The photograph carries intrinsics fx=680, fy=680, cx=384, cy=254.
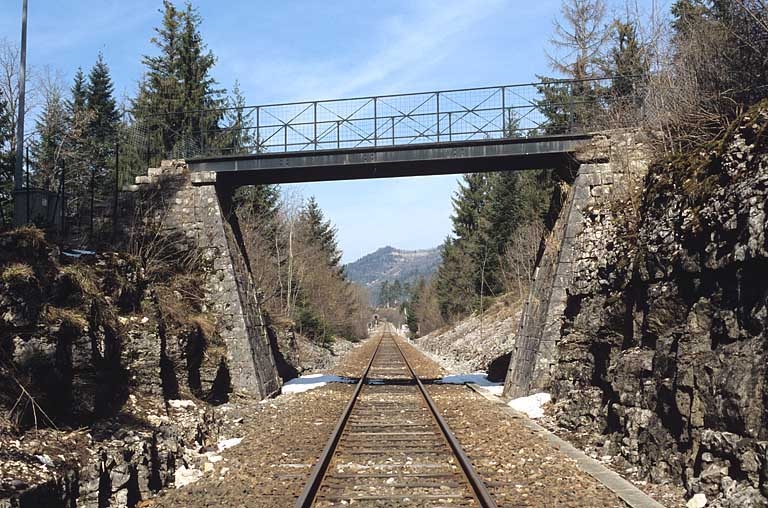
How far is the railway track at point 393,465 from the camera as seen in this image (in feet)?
23.4

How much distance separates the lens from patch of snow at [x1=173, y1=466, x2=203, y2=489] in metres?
8.56

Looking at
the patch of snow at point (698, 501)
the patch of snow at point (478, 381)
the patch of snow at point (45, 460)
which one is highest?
the patch of snow at point (45, 460)

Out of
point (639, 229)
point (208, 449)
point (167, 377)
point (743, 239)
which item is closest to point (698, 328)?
point (743, 239)

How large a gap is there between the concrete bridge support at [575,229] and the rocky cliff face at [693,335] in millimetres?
2844

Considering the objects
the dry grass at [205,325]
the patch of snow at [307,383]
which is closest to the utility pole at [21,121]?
the dry grass at [205,325]

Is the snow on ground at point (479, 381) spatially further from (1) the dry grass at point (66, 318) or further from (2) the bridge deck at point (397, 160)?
(1) the dry grass at point (66, 318)

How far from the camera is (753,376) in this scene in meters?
6.65

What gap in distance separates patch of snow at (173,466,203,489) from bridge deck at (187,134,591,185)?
31.5ft

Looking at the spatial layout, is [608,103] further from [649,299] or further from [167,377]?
[167,377]

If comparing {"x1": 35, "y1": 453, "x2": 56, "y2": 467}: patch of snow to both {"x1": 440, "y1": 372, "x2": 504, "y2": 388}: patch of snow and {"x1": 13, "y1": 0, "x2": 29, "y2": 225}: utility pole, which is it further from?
{"x1": 440, "y1": 372, "x2": 504, "y2": 388}: patch of snow

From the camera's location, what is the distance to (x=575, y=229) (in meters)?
16.2

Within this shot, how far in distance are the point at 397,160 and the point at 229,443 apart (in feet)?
27.5

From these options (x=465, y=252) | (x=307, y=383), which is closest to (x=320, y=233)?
(x=465, y=252)

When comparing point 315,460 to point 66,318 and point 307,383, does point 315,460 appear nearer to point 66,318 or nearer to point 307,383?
point 66,318
